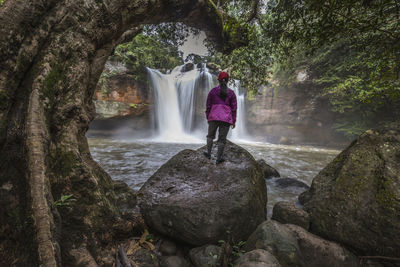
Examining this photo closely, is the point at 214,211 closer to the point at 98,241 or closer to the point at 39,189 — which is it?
the point at 98,241

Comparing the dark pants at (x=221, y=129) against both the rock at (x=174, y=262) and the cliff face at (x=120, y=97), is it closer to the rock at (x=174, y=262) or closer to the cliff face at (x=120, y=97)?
the rock at (x=174, y=262)

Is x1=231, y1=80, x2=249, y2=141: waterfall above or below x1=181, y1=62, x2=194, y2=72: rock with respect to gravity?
below

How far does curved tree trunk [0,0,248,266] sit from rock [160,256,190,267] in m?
0.57

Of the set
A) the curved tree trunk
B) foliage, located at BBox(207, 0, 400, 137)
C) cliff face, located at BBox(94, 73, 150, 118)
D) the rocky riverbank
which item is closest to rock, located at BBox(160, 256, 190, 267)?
the rocky riverbank

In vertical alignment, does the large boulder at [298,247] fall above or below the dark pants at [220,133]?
below

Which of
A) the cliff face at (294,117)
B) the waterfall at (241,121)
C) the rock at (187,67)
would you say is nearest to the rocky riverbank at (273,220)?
the cliff face at (294,117)

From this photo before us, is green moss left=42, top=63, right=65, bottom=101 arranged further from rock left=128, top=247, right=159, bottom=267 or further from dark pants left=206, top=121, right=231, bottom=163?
dark pants left=206, top=121, right=231, bottom=163

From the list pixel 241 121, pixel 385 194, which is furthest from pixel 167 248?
pixel 241 121

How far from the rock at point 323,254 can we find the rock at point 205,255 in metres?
1.11

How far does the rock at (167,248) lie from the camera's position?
84.8 inches

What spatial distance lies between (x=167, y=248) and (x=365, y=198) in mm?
2798

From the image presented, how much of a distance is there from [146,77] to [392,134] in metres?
16.4

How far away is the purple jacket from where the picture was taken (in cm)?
360

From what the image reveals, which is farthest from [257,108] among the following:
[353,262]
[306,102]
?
[353,262]
